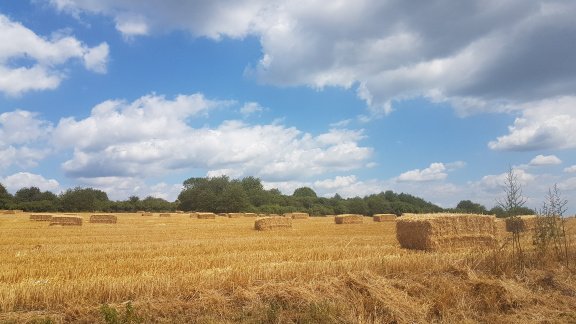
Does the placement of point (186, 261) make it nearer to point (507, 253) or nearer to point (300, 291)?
point (300, 291)

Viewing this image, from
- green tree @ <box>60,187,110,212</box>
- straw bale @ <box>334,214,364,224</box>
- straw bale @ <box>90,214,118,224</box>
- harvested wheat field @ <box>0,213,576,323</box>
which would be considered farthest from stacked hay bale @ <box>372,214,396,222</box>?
green tree @ <box>60,187,110,212</box>

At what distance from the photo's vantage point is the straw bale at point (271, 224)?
26.9 metres

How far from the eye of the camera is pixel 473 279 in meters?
9.30

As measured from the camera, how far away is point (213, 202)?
9106cm

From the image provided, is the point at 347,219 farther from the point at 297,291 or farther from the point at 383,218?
the point at 297,291

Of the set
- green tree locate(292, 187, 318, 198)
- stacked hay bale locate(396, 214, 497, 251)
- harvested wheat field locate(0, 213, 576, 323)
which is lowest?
harvested wheat field locate(0, 213, 576, 323)

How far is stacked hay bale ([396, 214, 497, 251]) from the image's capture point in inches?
621

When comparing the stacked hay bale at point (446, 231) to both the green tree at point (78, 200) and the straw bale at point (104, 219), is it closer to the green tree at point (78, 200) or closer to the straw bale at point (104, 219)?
the straw bale at point (104, 219)

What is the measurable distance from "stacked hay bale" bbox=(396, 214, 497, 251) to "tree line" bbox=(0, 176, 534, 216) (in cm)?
6039

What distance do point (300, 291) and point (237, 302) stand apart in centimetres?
109

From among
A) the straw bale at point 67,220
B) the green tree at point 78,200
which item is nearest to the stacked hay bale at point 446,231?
the straw bale at point 67,220

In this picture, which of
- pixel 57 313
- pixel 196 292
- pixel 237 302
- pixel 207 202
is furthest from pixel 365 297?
pixel 207 202

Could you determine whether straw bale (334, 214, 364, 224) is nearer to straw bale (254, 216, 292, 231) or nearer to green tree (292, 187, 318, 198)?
straw bale (254, 216, 292, 231)

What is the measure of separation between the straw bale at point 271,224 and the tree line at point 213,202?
169 ft
